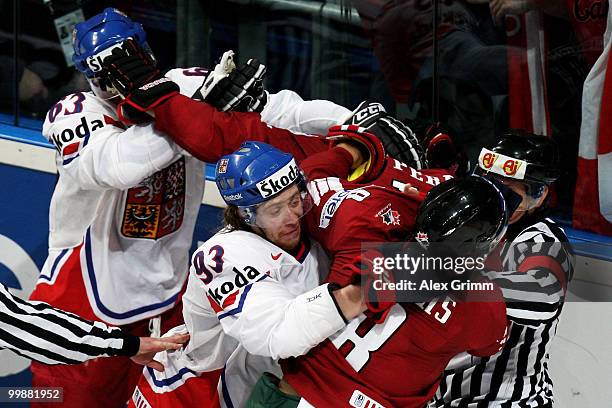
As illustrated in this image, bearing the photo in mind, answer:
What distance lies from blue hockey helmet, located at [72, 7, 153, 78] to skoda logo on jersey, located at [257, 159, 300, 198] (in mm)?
550

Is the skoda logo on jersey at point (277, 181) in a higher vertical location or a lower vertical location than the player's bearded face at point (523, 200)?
higher

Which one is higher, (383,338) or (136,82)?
(136,82)

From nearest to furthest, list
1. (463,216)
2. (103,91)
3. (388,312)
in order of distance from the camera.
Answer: (463,216), (388,312), (103,91)

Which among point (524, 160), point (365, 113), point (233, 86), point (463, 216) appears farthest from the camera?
point (365, 113)

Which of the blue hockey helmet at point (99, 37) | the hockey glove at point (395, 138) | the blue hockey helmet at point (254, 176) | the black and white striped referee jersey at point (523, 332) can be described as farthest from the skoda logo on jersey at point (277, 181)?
the blue hockey helmet at point (99, 37)

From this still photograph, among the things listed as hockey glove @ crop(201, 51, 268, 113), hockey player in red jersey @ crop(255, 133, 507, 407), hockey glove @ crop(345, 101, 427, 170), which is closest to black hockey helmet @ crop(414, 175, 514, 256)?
hockey player in red jersey @ crop(255, 133, 507, 407)

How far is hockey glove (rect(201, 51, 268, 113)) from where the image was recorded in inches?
100

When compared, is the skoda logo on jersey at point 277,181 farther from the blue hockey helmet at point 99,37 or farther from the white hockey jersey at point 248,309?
the blue hockey helmet at point 99,37

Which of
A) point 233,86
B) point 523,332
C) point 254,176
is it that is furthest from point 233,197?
point 523,332

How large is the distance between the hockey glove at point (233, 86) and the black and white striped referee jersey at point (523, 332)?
0.64 m

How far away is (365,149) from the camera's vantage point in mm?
2502

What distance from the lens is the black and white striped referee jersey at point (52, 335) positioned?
2457 mm

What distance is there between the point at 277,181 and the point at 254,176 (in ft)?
0.15

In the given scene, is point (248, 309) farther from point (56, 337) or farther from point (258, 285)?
point (56, 337)
